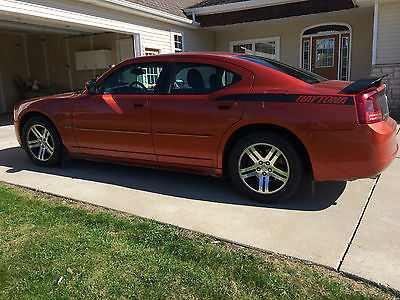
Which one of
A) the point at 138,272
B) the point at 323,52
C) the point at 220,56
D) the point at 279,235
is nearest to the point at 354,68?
the point at 323,52

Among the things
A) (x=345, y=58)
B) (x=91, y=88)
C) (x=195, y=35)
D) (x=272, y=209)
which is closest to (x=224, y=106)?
(x=272, y=209)

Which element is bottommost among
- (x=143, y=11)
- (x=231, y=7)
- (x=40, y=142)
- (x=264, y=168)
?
(x=264, y=168)

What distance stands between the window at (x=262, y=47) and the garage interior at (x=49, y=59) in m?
5.28

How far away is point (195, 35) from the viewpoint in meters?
14.0

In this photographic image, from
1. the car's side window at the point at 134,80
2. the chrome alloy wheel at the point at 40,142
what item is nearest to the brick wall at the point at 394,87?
the car's side window at the point at 134,80

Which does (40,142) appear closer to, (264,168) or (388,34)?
(264,168)

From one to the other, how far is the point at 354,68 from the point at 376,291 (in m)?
12.0

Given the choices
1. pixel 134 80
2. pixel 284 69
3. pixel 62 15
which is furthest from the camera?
pixel 62 15

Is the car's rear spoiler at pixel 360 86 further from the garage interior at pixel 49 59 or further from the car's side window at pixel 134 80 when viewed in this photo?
the garage interior at pixel 49 59

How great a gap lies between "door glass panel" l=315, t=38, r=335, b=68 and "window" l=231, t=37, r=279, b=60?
1.63 m

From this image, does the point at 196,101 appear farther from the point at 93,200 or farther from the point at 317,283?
the point at 317,283

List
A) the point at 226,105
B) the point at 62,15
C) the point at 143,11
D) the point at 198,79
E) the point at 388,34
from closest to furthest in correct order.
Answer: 1. the point at 226,105
2. the point at 198,79
3. the point at 62,15
4. the point at 388,34
5. the point at 143,11

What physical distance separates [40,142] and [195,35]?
34.9 ft

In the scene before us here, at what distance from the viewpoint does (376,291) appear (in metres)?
2.03
